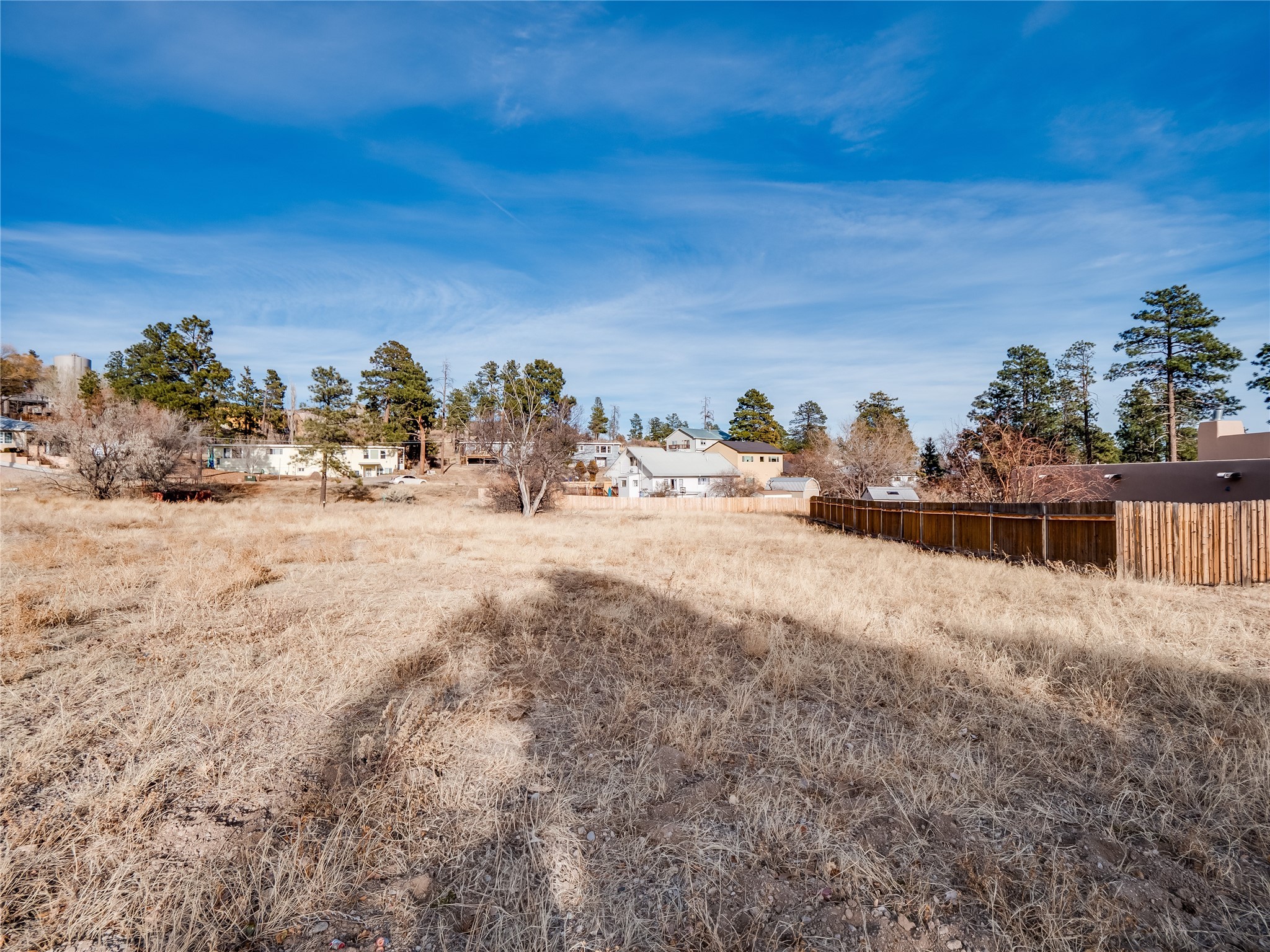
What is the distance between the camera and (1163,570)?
1124 centimetres

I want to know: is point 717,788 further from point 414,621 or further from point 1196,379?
point 1196,379

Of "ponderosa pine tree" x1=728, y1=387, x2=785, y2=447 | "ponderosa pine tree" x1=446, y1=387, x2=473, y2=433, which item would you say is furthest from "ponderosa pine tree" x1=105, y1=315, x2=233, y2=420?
"ponderosa pine tree" x1=728, y1=387, x2=785, y2=447

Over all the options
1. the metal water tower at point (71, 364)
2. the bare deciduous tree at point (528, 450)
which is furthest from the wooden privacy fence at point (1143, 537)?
the metal water tower at point (71, 364)

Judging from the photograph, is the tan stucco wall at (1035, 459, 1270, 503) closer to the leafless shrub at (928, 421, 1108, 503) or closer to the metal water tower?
the leafless shrub at (928, 421, 1108, 503)

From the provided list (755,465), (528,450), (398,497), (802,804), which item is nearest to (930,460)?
(755,465)

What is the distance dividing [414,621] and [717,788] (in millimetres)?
5334

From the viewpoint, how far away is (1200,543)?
11102mm

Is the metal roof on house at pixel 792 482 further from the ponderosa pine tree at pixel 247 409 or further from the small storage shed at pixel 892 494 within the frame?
the ponderosa pine tree at pixel 247 409

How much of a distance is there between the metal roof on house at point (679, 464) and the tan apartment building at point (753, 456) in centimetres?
1106

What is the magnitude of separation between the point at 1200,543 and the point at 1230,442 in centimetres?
2120

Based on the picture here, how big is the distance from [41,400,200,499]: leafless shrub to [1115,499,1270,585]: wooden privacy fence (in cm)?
4163

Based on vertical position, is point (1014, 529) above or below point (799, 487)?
below

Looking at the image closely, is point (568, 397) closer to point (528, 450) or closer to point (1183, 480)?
point (528, 450)

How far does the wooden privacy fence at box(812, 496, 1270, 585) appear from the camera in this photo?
11.0m
